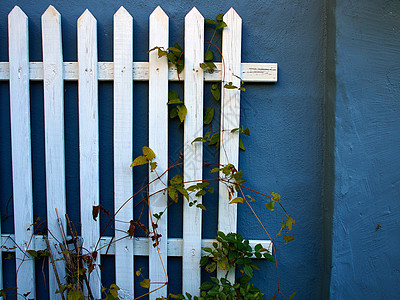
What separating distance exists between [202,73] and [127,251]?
1116 mm

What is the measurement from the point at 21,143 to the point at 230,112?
1239 mm

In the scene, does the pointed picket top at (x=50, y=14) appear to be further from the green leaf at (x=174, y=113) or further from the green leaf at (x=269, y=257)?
the green leaf at (x=269, y=257)

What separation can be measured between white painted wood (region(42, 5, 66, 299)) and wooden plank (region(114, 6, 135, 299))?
12.8 inches

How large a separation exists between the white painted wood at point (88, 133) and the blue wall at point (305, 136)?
0.23 ft

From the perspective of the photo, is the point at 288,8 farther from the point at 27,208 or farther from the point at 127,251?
the point at 27,208

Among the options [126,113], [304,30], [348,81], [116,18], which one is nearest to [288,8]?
[304,30]

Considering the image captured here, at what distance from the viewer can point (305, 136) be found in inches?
72.2

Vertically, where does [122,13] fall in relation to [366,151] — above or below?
above

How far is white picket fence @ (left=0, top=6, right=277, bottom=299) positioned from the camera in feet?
5.82

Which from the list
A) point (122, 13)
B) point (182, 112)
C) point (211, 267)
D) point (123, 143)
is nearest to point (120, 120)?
point (123, 143)

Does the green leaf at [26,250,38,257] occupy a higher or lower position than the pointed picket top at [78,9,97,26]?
lower

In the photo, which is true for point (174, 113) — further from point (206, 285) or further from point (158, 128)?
point (206, 285)

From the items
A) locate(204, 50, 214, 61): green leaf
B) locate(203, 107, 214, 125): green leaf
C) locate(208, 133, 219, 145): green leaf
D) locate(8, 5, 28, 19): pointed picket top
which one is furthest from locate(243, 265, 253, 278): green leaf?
locate(8, 5, 28, 19): pointed picket top

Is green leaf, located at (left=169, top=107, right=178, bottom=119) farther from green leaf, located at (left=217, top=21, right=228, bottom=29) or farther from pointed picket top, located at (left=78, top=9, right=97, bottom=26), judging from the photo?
pointed picket top, located at (left=78, top=9, right=97, bottom=26)
